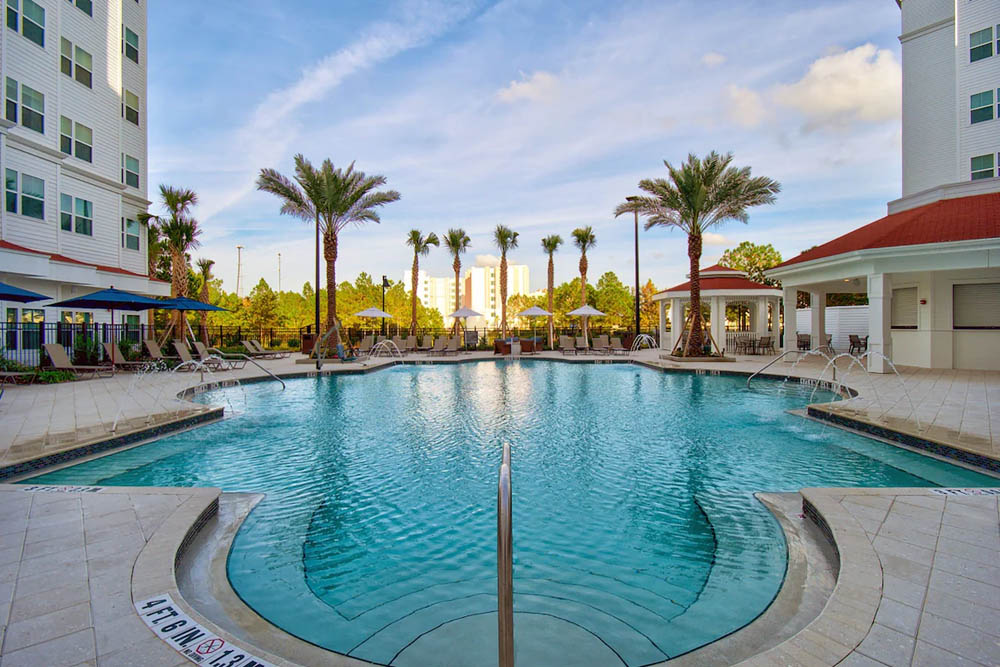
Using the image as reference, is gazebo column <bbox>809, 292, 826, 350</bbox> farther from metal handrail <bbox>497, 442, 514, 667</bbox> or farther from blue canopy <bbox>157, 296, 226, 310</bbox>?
blue canopy <bbox>157, 296, 226, 310</bbox>

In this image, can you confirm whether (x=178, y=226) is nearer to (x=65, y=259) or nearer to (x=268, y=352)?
(x=65, y=259)

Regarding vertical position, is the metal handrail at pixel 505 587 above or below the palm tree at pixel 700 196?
below

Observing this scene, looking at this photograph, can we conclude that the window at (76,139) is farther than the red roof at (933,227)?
Yes

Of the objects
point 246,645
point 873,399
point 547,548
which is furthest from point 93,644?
point 873,399

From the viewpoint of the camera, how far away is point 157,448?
7.07m

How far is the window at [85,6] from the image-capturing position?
1793cm

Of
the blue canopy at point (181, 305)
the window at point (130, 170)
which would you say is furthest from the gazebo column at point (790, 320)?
the window at point (130, 170)

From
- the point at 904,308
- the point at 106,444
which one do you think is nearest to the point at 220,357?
the point at 106,444

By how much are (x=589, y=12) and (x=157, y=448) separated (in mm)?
18060

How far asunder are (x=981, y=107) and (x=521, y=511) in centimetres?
2295

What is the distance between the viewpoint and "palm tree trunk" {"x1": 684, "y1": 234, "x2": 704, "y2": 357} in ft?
63.3

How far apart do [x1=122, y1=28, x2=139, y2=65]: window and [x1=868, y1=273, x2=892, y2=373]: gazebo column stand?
2932 centimetres

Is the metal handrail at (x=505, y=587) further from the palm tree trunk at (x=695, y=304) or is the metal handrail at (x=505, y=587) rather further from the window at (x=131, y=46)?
the window at (x=131, y=46)

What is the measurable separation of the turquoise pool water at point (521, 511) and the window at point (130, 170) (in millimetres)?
17552
